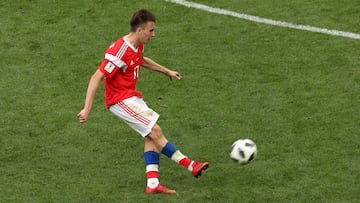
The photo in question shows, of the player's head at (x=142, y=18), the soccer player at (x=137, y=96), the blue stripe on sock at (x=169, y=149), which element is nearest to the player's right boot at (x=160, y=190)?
the soccer player at (x=137, y=96)

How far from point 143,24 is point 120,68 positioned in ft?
1.78

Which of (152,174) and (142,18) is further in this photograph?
(152,174)

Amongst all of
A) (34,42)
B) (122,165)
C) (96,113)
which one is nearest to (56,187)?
(122,165)

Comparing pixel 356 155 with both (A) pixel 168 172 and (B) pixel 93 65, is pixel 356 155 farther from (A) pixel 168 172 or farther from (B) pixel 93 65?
(B) pixel 93 65

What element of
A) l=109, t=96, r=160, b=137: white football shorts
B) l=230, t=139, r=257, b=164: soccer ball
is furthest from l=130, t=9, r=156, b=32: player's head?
l=230, t=139, r=257, b=164: soccer ball

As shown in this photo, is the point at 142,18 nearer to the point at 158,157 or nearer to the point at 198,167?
the point at 158,157

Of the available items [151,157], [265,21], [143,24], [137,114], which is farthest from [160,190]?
[265,21]

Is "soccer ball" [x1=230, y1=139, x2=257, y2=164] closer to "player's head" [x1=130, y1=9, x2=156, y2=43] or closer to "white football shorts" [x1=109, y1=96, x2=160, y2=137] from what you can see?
"white football shorts" [x1=109, y1=96, x2=160, y2=137]

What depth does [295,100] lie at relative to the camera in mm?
13516

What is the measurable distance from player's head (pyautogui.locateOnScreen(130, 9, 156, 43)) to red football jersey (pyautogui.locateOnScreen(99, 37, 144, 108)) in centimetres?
17

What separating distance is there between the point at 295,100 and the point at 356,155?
172 centimetres

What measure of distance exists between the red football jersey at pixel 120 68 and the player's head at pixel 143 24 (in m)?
0.17

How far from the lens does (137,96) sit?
11.4 metres

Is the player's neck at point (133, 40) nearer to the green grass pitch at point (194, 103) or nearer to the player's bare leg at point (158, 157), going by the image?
the player's bare leg at point (158, 157)
